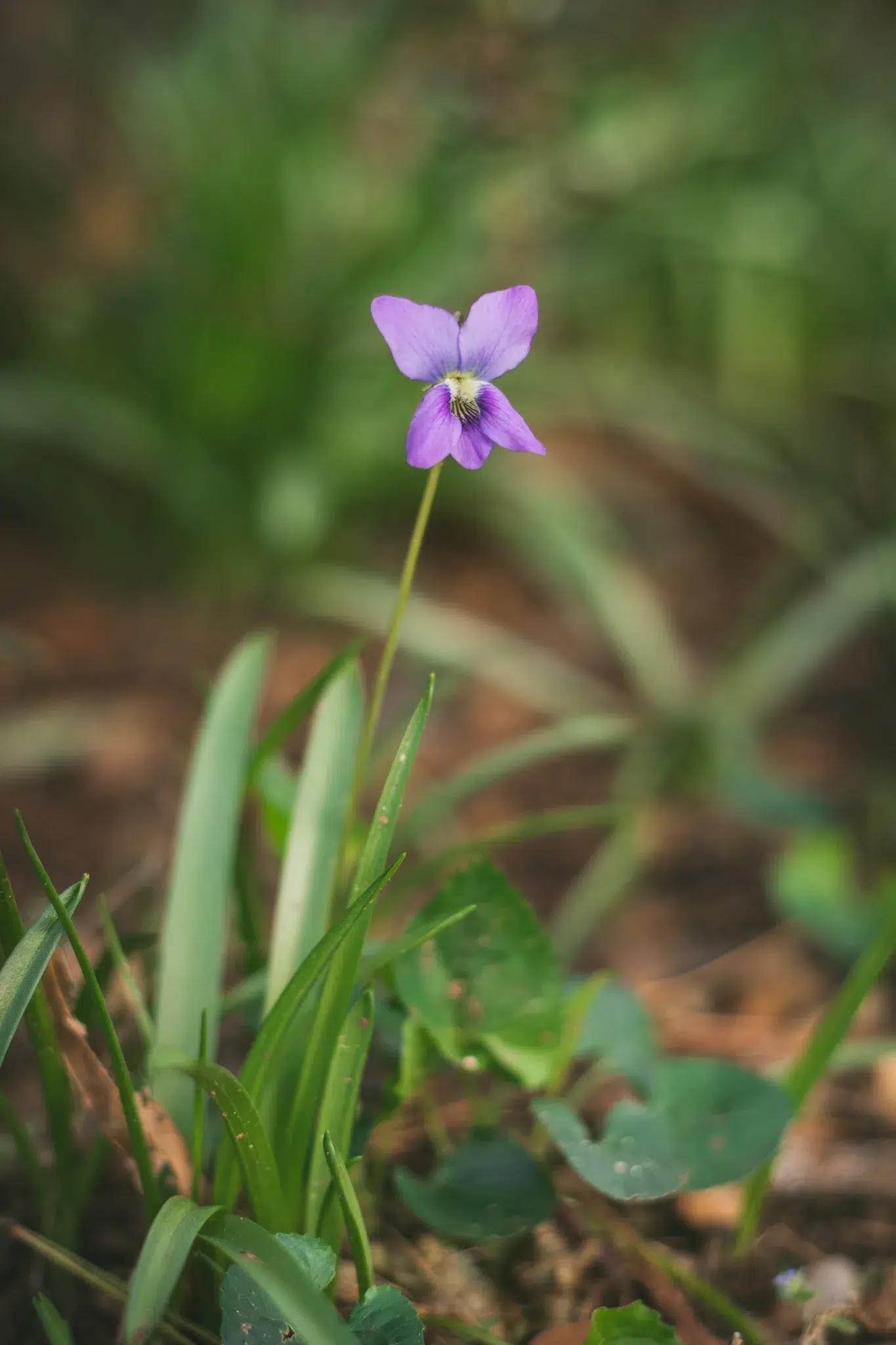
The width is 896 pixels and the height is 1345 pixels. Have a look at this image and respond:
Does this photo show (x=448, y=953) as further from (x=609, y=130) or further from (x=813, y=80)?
(x=813, y=80)

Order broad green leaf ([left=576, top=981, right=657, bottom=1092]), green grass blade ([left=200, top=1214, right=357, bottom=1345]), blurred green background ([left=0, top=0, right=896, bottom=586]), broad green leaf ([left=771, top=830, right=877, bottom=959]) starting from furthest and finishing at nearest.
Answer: blurred green background ([left=0, top=0, right=896, bottom=586]) < broad green leaf ([left=771, top=830, right=877, bottom=959]) < broad green leaf ([left=576, top=981, right=657, bottom=1092]) < green grass blade ([left=200, top=1214, right=357, bottom=1345])

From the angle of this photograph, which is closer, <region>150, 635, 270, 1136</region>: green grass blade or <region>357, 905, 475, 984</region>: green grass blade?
<region>357, 905, 475, 984</region>: green grass blade

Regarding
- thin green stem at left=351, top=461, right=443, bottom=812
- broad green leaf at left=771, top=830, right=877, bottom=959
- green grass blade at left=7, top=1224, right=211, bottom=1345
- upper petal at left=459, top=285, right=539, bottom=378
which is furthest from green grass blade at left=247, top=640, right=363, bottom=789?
broad green leaf at left=771, top=830, right=877, bottom=959

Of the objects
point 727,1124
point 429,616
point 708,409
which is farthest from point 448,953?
point 708,409

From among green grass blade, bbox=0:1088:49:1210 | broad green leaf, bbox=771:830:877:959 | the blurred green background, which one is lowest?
green grass blade, bbox=0:1088:49:1210

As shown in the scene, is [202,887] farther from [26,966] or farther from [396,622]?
[396,622]

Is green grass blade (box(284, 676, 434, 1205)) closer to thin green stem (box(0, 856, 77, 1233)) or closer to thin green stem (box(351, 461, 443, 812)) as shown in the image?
thin green stem (box(351, 461, 443, 812))

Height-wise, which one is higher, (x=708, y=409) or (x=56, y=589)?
(x=708, y=409)
